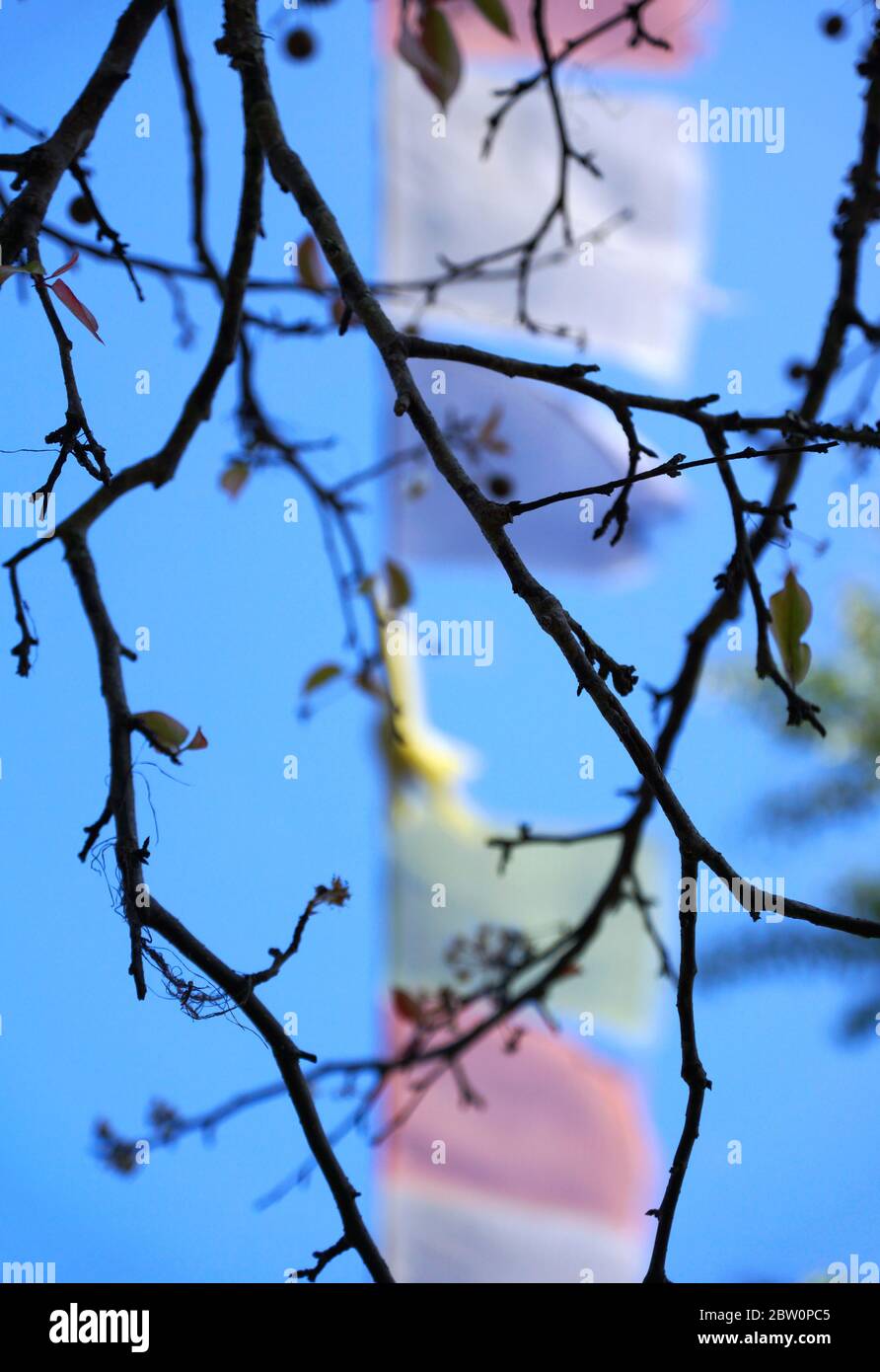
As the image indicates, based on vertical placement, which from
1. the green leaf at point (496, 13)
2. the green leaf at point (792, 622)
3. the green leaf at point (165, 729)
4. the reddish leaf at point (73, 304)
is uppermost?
the green leaf at point (496, 13)

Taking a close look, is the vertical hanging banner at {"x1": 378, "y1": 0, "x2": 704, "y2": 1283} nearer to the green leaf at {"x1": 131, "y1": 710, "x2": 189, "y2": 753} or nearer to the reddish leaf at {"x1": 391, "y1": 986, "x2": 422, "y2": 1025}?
the reddish leaf at {"x1": 391, "y1": 986, "x2": 422, "y2": 1025}

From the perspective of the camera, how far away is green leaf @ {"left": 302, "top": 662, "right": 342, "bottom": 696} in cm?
103

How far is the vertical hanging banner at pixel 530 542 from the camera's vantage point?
5.85 ft

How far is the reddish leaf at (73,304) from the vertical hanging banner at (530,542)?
1225 millimetres

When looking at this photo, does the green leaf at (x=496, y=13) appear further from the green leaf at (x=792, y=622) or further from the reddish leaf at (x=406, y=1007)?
the reddish leaf at (x=406, y=1007)

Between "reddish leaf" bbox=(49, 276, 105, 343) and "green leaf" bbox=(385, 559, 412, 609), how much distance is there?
599mm

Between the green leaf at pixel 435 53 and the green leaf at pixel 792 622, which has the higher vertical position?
the green leaf at pixel 435 53

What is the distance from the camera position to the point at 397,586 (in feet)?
3.47

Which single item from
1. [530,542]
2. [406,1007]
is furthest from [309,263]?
[530,542]

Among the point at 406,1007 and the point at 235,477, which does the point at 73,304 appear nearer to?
the point at 235,477

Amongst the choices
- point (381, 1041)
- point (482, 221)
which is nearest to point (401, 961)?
point (381, 1041)

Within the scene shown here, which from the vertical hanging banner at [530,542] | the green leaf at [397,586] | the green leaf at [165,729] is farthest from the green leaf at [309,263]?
the vertical hanging banner at [530,542]

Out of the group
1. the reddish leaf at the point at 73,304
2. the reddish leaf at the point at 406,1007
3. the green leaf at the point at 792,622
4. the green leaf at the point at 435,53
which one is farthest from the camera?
the reddish leaf at the point at 406,1007
